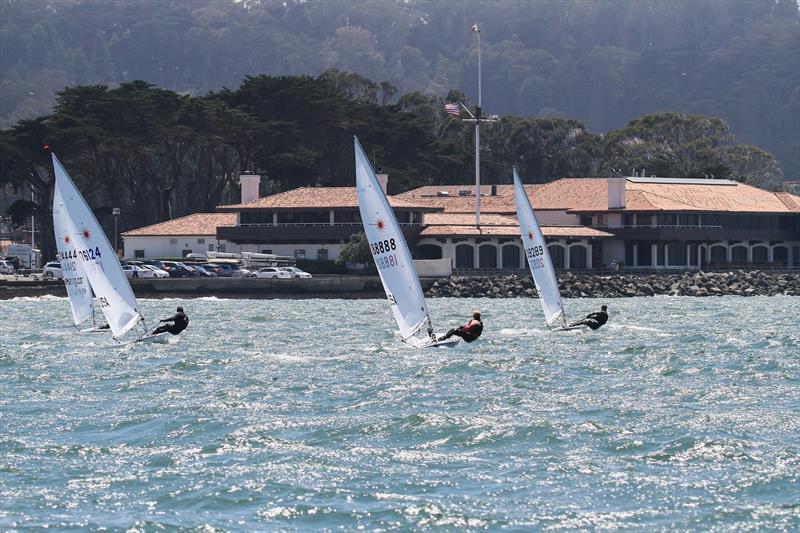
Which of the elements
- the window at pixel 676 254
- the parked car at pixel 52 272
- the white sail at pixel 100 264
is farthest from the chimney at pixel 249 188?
the white sail at pixel 100 264

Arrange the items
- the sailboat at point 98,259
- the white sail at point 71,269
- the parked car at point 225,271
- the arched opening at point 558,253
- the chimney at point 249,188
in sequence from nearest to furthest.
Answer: the sailboat at point 98,259 → the white sail at point 71,269 → the parked car at point 225,271 → the arched opening at point 558,253 → the chimney at point 249,188

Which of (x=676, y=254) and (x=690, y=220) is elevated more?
(x=690, y=220)

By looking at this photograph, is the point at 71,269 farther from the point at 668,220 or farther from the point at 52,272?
the point at 668,220

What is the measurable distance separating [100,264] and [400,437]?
18.5 m

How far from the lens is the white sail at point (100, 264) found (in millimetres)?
39125

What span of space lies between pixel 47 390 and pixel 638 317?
2965 centimetres

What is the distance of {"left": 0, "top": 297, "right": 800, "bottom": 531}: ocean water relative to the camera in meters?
18.2

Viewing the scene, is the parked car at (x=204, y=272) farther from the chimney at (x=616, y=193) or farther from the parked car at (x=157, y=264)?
the chimney at (x=616, y=193)

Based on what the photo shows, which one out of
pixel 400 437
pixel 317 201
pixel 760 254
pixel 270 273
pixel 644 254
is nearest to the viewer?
pixel 400 437

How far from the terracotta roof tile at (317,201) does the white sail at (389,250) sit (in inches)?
1988

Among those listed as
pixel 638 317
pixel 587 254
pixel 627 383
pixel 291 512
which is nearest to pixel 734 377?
pixel 627 383

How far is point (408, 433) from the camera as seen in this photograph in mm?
23094

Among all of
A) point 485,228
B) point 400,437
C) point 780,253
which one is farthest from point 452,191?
point 400,437

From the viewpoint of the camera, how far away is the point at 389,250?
3447 cm
